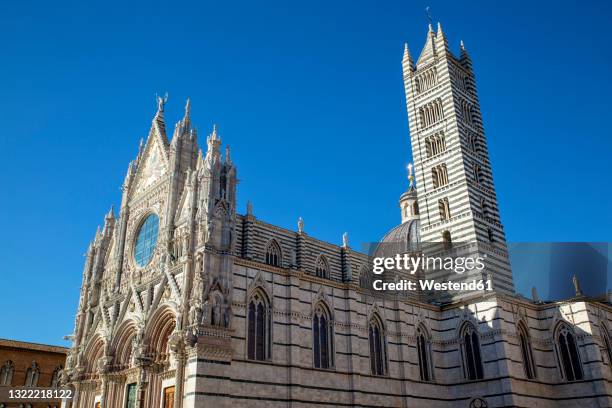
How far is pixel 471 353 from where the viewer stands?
30.2m

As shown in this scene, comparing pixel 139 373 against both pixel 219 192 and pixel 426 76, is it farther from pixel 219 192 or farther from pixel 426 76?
pixel 426 76

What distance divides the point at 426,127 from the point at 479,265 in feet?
35.0

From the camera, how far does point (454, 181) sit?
3541 centimetres

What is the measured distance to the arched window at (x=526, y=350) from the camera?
2980 centimetres

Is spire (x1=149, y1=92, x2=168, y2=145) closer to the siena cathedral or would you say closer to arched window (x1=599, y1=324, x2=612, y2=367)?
the siena cathedral

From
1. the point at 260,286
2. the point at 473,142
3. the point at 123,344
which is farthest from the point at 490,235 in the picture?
the point at 123,344

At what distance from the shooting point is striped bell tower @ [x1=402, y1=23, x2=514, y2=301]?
33.9 m

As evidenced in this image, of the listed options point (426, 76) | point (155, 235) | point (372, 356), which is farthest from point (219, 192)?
point (426, 76)

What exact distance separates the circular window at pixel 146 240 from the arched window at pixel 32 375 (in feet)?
44.2

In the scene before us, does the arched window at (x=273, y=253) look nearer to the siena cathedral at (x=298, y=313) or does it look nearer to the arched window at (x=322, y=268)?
the siena cathedral at (x=298, y=313)

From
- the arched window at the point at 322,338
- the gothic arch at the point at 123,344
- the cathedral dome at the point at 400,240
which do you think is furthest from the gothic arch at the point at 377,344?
the cathedral dome at the point at 400,240

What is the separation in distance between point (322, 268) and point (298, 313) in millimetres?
8300

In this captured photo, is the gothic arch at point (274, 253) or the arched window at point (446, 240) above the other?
the arched window at point (446, 240)

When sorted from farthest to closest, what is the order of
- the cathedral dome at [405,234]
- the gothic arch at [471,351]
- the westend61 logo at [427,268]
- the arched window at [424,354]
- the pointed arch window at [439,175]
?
the cathedral dome at [405,234] → the pointed arch window at [439,175] → the westend61 logo at [427,268] → the arched window at [424,354] → the gothic arch at [471,351]
